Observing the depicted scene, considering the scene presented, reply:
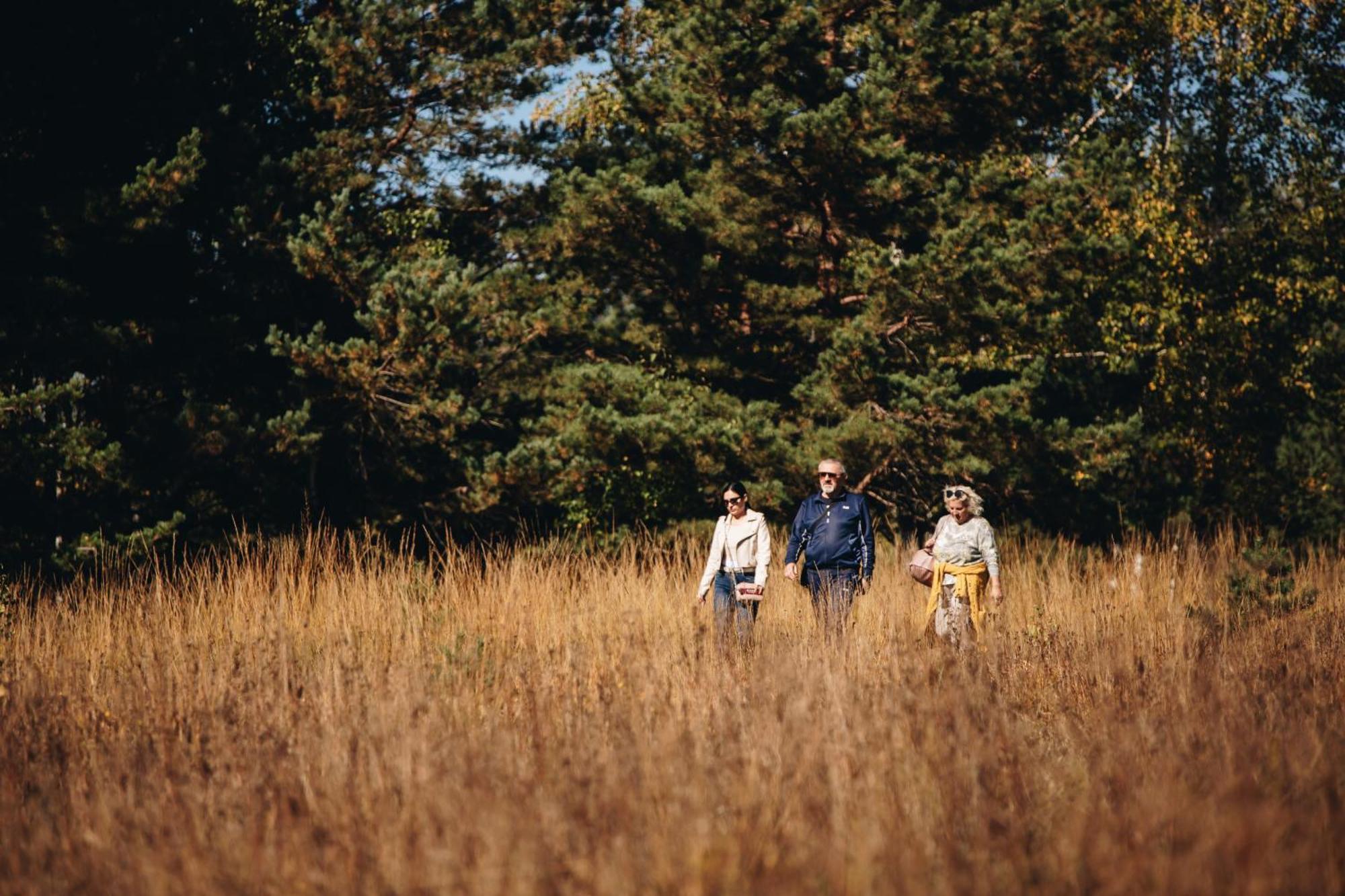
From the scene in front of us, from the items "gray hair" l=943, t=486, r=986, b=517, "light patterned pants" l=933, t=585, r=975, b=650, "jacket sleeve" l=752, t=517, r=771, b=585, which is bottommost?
"light patterned pants" l=933, t=585, r=975, b=650

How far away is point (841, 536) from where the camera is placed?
7.83 metres

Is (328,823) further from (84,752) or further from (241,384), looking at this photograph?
(241,384)

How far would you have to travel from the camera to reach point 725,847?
3178 millimetres

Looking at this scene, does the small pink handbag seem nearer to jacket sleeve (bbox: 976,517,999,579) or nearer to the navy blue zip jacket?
the navy blue zip jacket

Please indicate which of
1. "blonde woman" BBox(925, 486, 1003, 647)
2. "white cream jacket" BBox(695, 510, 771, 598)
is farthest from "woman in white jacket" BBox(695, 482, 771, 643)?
"blonde woman" BBox(925, 486, 1003, 647)

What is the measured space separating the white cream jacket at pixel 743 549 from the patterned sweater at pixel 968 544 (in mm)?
1217

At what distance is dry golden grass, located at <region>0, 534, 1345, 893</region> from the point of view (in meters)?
3.25

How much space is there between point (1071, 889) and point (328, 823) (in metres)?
2.33

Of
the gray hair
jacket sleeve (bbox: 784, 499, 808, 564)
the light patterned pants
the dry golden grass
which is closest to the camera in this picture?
the dry golden grass

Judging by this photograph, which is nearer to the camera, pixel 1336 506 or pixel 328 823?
pixel 328 823

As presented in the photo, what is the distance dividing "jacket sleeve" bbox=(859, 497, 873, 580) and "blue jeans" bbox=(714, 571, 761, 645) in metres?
0.78

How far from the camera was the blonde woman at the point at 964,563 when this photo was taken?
7.71 meters

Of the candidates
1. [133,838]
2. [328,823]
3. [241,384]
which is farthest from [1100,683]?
[241,384]

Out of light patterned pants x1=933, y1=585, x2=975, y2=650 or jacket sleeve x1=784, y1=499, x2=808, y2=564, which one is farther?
jacket sleeve x1=784, y1=499, x2=808, y2=564
